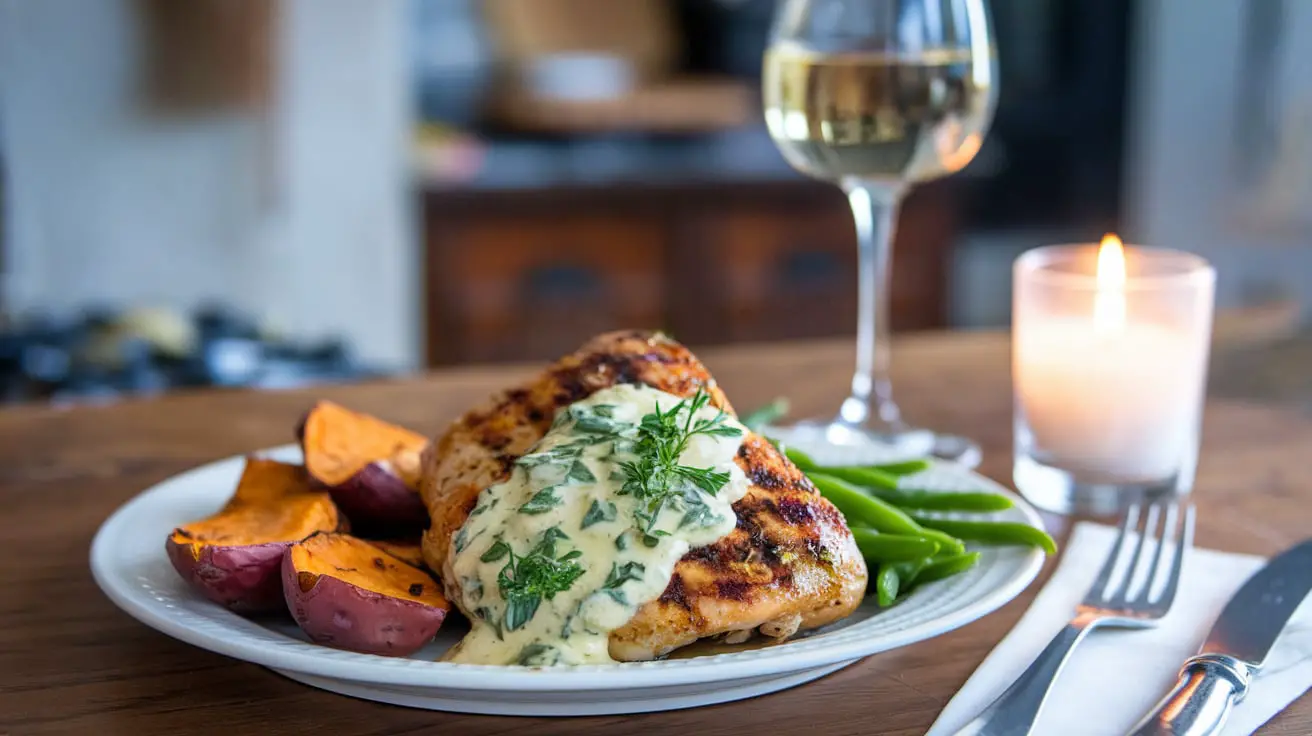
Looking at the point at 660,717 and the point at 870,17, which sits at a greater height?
the point at 870,17

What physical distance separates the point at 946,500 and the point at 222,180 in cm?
337

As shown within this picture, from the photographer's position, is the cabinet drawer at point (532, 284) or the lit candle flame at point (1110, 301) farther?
the cabinet drawer at point (532, 284)

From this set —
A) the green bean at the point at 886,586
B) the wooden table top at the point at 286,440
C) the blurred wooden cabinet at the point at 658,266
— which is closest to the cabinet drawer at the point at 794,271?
the blurred wooden cabinet at the point at 658,266

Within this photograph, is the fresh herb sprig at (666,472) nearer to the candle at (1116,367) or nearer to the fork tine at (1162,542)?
the fork tine at (1162,542)

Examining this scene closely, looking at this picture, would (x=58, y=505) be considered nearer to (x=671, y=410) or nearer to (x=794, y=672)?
(x=671, y=410)

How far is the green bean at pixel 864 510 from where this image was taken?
1.13m

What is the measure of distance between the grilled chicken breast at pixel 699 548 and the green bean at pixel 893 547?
0.07 m

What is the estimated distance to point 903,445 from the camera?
63.6 inches

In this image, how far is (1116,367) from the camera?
1.39m

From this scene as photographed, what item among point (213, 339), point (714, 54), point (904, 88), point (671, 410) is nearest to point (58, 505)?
point (671, 410)

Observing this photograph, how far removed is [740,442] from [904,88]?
660 millimetres

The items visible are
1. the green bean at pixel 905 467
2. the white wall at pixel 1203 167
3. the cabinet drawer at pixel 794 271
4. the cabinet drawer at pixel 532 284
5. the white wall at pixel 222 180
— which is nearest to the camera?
the green bean at pixel 905 467

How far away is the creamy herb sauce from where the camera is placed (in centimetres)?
90

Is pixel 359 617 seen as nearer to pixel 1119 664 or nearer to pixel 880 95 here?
pixel 1119 664
